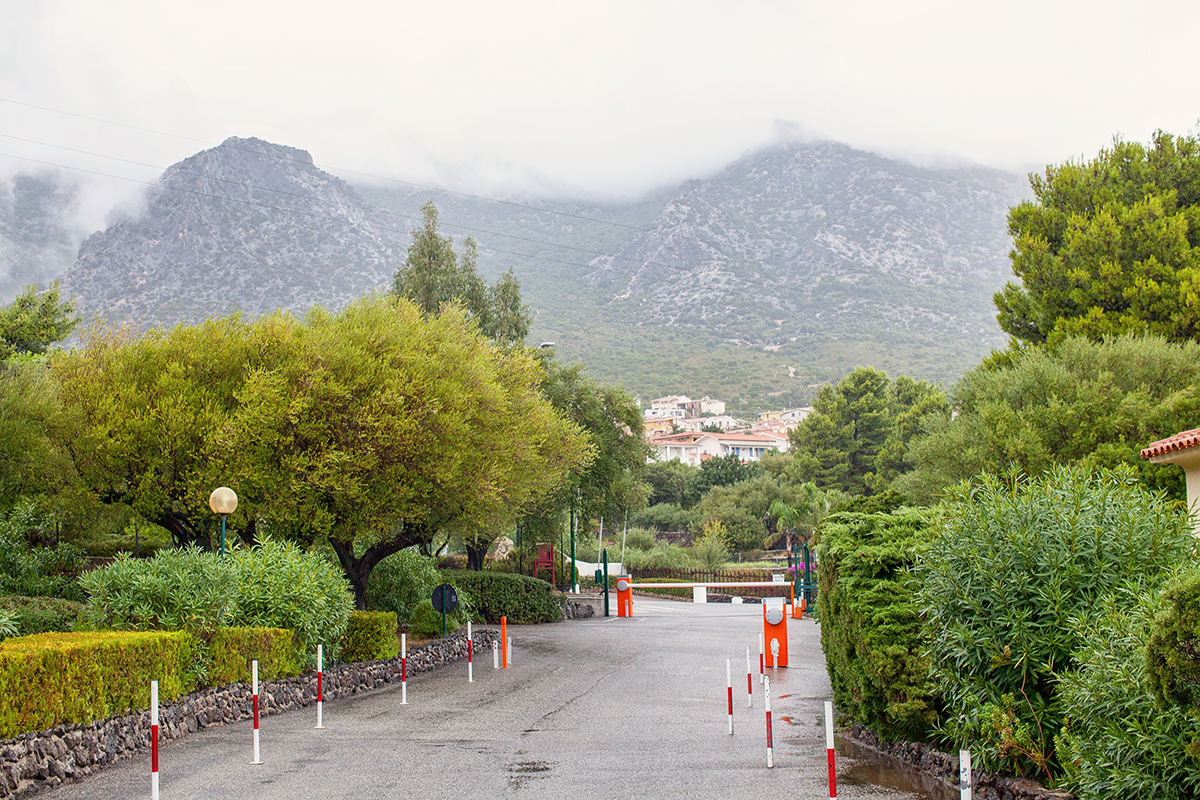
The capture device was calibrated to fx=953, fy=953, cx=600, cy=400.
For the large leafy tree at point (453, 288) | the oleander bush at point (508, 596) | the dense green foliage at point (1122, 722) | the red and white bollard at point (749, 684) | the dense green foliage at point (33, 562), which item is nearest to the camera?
the dense green foliage at point (1122, 722)

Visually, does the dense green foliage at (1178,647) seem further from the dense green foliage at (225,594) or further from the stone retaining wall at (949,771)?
the dense green foliage at (225,594)

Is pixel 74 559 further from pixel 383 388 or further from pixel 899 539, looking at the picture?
pixel 899 539

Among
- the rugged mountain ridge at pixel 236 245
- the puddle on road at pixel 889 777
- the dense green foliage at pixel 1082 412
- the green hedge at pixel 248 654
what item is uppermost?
the rugged mountain ridge at pixel 236 245

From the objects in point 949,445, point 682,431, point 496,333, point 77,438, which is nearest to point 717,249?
point 682,431

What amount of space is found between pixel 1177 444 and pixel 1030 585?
11.4m

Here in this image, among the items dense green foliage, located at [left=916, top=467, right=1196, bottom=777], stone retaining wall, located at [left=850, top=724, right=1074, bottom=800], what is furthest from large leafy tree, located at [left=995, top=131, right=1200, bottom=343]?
dense green foliage, located at [left=916, top=467, right=1196, bottom=777]

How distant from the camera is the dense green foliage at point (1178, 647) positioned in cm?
527

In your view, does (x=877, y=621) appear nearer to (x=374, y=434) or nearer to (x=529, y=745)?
(x=529, y=745)

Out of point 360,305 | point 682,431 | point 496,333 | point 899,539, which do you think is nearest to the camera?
point 899,539

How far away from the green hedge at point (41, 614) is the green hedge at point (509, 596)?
521 inches

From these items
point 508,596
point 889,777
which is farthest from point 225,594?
point 508,596

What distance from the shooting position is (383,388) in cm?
1941

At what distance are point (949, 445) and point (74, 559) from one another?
23.7m

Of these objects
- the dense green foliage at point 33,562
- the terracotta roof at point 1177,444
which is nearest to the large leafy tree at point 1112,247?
the terracotta roof at point 1177,444
